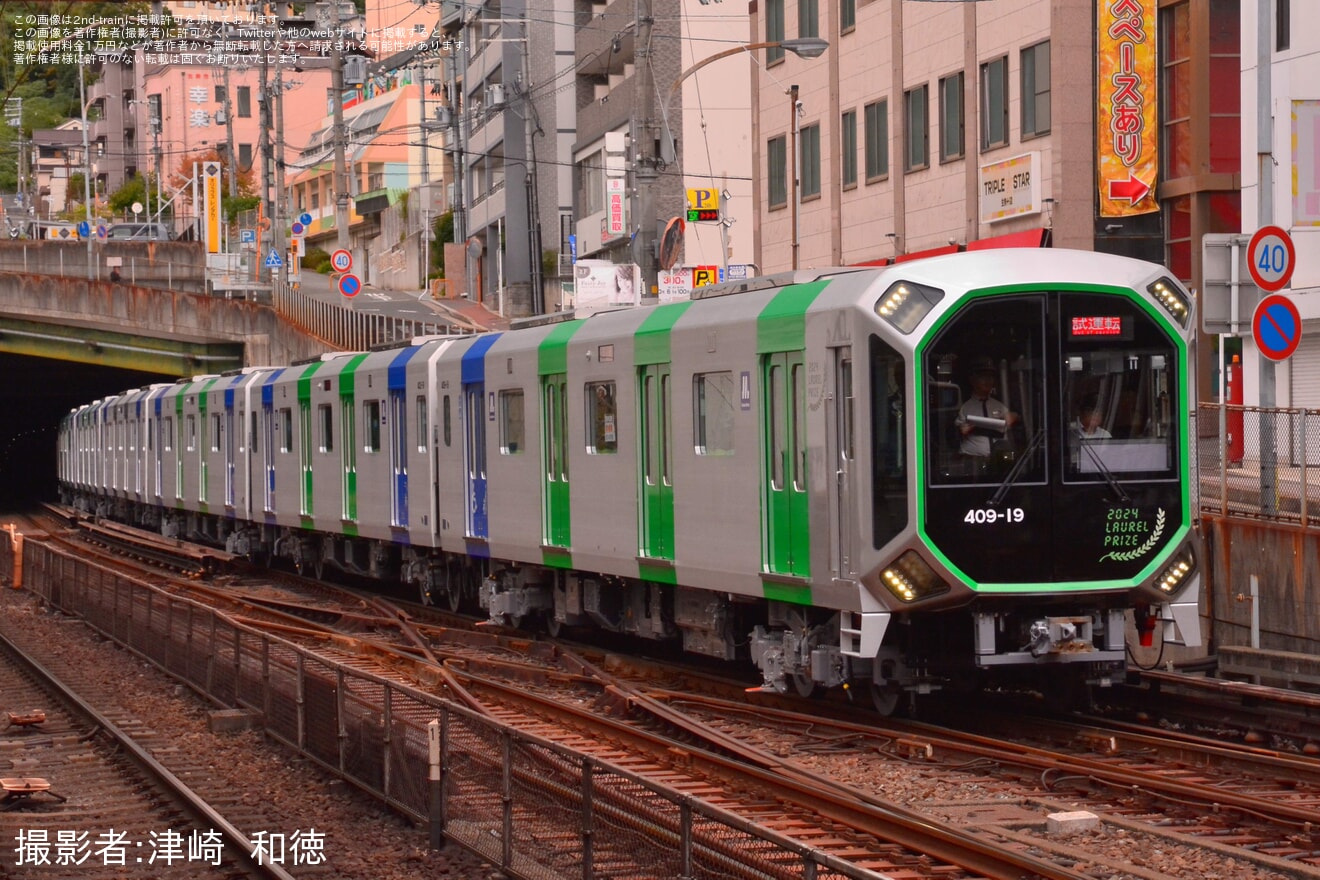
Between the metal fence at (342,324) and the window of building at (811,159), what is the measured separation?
329 inches

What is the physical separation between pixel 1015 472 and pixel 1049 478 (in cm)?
25

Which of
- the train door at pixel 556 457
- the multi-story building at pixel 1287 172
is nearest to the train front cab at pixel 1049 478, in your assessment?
the train door at pixel 556 457

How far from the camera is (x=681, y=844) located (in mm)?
7609

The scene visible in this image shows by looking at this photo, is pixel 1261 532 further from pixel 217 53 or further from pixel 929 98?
pixel 217 53

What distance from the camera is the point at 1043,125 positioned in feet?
102

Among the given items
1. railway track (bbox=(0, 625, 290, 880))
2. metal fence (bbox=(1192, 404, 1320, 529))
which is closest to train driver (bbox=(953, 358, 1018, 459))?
metal fence (bbox=(1192, 404, 1320, 529))

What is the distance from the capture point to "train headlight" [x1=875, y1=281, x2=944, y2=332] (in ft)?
39.8

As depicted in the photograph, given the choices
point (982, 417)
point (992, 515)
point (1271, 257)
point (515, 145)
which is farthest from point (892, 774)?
point (515, 145)

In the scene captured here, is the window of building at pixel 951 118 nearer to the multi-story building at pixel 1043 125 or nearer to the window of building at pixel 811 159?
the multi-story building at pixel 1043 125

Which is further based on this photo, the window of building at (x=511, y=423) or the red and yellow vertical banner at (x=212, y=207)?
the red and yellow vertical banner at (x=212, y=207)

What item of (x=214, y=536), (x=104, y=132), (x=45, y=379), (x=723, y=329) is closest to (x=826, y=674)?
(x=723, y=329)

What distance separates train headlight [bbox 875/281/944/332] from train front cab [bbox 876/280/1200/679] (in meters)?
0.13

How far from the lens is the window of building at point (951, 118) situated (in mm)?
33500

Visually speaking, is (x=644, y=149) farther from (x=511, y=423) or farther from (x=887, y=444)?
(x=887, y=444)
